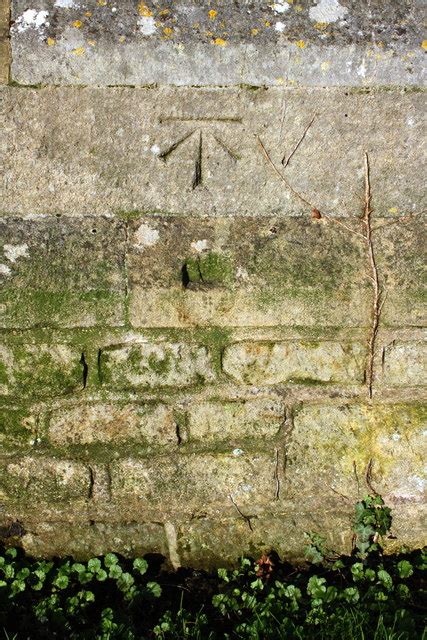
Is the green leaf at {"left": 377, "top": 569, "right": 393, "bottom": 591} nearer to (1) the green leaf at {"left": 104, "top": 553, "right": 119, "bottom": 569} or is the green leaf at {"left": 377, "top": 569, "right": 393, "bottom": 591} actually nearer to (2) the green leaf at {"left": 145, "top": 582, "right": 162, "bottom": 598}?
(2) the green leaf at {"left": 145, "top": 582, "right": 162, "bottom": 598}

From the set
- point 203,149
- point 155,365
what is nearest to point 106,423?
point 155,365

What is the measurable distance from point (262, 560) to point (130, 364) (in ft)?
3.06

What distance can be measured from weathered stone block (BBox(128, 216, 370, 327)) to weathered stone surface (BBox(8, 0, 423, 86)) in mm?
Result: 533

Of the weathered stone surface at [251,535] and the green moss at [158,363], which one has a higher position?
the green moss at [158,363]

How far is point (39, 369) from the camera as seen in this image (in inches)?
89.0

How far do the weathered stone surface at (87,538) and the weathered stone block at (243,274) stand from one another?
32.3 inches

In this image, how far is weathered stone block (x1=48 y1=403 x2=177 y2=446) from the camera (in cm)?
231

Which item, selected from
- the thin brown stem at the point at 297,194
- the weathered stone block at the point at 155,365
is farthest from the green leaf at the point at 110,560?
the thin brown stem at the point at 297,194

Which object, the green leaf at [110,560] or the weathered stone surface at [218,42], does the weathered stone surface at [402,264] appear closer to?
the weathered stone surface at [218,42]

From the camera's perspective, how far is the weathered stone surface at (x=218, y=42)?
84.1 inches

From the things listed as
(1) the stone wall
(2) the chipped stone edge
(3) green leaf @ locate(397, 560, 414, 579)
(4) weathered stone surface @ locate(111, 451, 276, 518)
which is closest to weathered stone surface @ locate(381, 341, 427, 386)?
(1) the stone wall

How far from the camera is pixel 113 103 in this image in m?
2.17

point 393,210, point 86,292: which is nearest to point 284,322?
point 393,210

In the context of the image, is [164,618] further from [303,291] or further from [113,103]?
[113,103]
